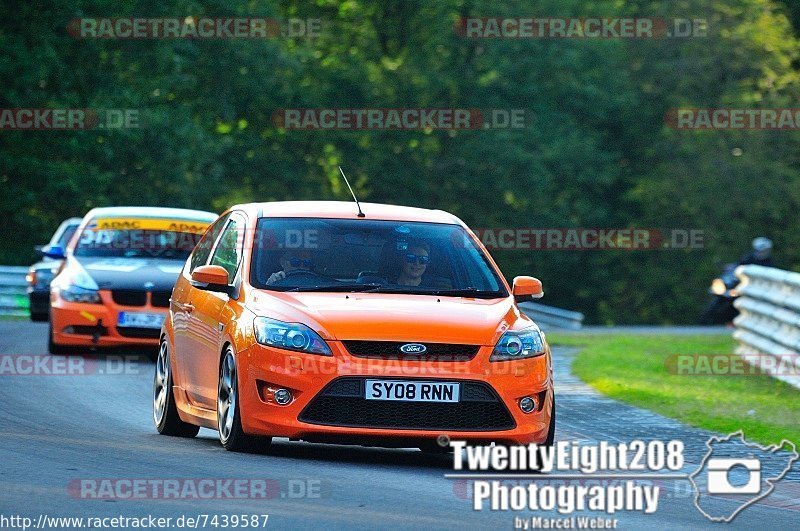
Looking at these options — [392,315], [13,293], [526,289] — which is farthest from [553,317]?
[392,315]

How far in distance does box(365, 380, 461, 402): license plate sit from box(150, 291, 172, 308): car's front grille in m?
9.12

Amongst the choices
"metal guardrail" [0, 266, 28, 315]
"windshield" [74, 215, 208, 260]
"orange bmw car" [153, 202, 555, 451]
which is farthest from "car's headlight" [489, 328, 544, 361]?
"metal guardrail" [0, 266, 28, 315]

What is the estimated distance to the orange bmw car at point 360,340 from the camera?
411 inches

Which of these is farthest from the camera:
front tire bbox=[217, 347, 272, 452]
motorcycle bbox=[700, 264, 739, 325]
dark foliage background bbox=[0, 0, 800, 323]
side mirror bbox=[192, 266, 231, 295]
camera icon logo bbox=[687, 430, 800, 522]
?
dark foliage background bbox=[0, 0, 800, 323]

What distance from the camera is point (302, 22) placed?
202 feet

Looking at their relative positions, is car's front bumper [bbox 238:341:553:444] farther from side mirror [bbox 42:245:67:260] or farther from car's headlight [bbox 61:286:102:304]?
side mirror [bbox 42:245:67:260]

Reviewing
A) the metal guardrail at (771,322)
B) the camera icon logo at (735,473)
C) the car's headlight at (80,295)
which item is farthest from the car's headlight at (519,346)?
→ the car's headlight at (80,295)

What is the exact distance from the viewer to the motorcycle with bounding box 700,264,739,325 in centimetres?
3250

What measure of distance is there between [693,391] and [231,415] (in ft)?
25.7

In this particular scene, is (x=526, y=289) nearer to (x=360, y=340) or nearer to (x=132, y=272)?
(x=360, y=340)

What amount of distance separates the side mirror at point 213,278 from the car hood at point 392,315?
0.35 metres

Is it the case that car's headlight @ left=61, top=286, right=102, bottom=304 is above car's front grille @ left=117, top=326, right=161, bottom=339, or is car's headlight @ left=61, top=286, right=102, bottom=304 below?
above

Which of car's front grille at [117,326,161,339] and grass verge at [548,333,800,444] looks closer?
grass verge at [548,333,800,444]

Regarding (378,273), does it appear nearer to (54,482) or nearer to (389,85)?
(54,482)
